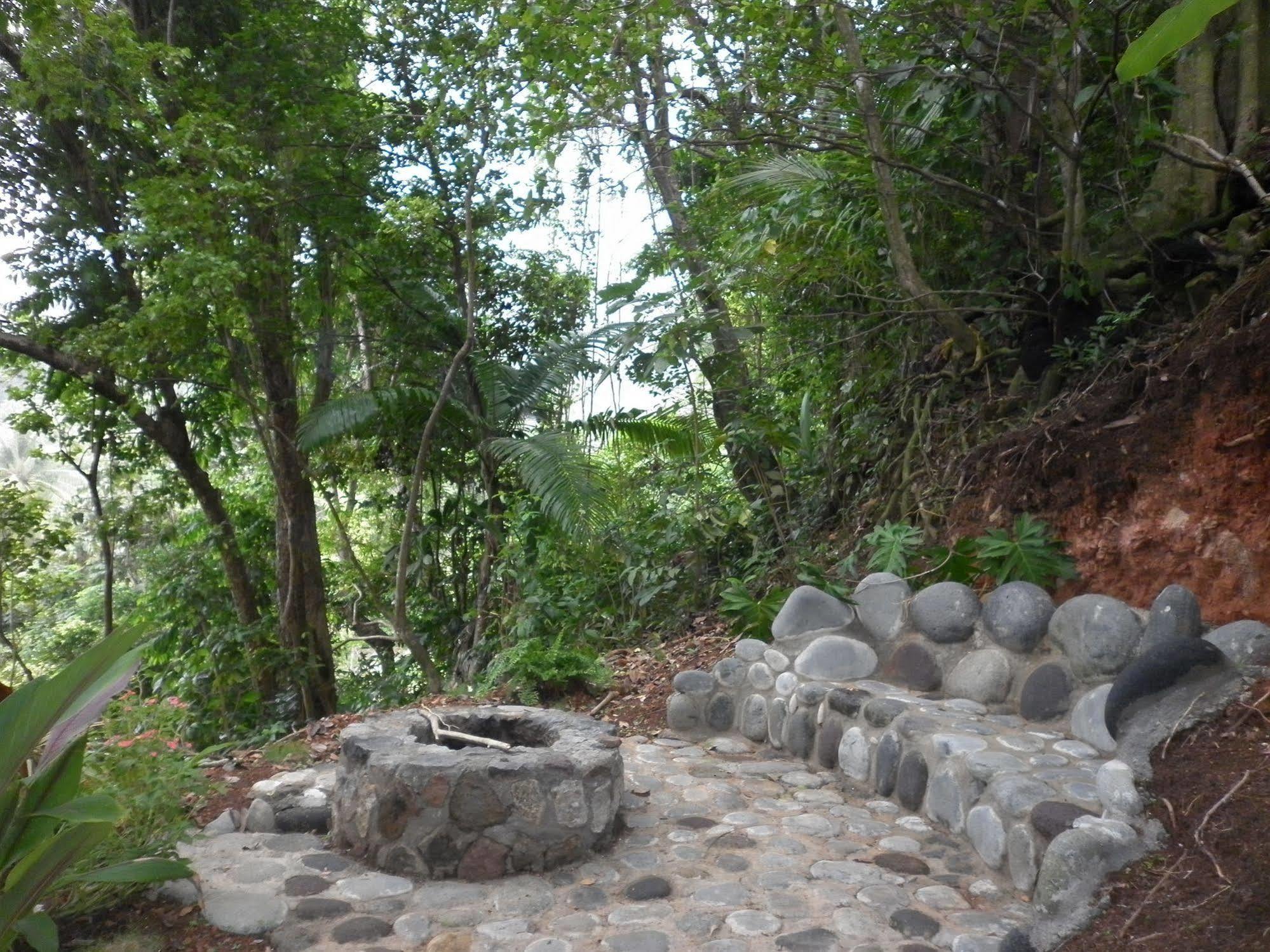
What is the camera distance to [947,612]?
4.84 metres

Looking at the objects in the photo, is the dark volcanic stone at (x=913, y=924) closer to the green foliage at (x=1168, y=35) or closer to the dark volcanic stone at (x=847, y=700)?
the dark volcanic stone at (x=847, y=700)

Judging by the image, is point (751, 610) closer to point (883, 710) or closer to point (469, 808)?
point (883, 710)

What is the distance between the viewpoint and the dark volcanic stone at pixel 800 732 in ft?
16.2

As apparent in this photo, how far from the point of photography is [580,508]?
24.7 ft

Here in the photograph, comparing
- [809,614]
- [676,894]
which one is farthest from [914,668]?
[676,894]

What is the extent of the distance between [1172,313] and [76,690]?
203 inches

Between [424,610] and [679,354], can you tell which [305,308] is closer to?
[424,610]

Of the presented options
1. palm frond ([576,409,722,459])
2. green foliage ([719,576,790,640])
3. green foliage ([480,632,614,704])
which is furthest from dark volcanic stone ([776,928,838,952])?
palm frond ([576,409,722,459])

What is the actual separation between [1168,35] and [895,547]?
15.0 feet

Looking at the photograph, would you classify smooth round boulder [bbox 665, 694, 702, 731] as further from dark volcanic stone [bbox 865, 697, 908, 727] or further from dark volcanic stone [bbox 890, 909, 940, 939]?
dark volcanic stone [bbox 890, 909, 940, 939]

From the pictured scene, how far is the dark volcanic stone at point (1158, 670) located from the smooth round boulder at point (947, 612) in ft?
3.86

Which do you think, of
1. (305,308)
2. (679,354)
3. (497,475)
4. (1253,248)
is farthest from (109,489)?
(1253,248)

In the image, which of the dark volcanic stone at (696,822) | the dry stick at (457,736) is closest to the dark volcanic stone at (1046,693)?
the dark volcanic stone at (696,822)

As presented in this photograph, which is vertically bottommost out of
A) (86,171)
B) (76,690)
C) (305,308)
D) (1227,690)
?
(1227,690)
